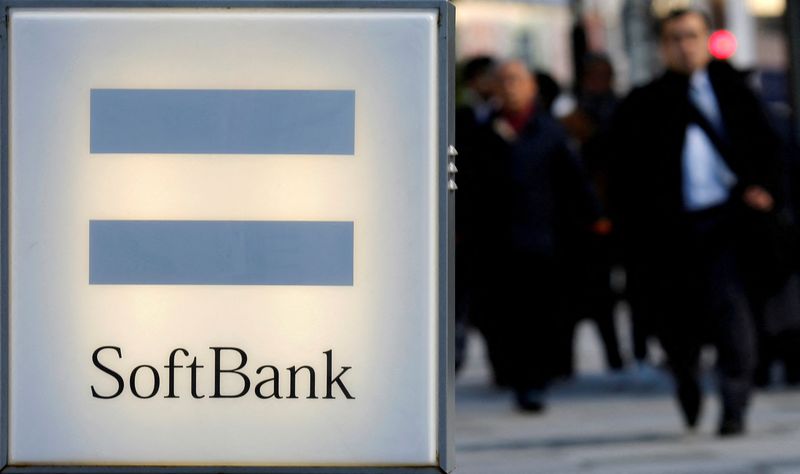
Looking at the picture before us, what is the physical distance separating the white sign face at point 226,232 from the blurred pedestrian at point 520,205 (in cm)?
604

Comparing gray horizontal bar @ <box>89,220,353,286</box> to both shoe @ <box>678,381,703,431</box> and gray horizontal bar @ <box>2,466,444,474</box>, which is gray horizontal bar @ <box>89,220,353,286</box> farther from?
shoe @ <box>678,381,703,431</box>

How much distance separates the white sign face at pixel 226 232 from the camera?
9.97 ft

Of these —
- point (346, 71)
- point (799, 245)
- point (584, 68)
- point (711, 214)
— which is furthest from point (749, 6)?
point (346, 71)

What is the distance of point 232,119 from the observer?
3.04 m

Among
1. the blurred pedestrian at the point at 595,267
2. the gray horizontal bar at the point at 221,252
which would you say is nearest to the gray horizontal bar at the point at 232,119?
the gray horizontal bar at the point at 221,252

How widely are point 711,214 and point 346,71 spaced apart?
4845mm

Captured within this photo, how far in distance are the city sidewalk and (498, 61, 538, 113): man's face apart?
1.52m

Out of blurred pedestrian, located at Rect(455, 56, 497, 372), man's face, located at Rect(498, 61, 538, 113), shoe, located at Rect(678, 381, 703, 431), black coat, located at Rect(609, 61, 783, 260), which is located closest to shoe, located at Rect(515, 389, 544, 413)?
blurred pedestrian, located at Rect(455, 56, 497, 372)

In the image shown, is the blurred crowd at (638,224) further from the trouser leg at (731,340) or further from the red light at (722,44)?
the red light at (722,44)

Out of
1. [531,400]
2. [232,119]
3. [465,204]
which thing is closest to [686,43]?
[465,204]

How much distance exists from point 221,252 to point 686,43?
5.07m

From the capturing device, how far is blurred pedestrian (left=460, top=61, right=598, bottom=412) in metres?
9.18

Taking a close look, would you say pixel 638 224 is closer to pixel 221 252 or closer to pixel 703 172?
pixel 703 172

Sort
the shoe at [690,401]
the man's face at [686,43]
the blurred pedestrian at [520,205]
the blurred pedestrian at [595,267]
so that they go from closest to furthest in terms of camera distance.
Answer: the man's face at [686,43], the shoe at [690,401], the blurred pedestrian at [520,205], the blurred pedestrian at [595,267]
